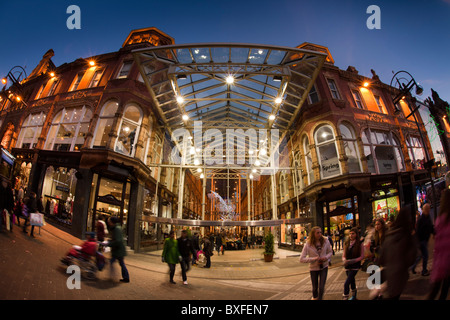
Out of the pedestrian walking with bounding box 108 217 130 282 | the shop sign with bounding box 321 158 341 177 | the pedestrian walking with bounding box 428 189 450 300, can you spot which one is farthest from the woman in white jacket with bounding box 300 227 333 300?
the shop sign with bounding box 321 158 341 177

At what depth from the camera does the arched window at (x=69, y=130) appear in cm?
1263

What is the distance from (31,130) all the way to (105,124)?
596 cm

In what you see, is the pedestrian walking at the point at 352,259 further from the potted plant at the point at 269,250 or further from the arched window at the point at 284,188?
the arched window at the point at 284,188

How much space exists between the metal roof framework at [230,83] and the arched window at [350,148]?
3.85 metres

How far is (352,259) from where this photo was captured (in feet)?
13.8

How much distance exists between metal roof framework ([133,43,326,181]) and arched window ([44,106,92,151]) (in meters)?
5.11

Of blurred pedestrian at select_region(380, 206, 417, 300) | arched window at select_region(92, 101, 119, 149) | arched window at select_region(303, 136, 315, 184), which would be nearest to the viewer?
blurred pedestrian at select_region(380, 206, 417, 300)

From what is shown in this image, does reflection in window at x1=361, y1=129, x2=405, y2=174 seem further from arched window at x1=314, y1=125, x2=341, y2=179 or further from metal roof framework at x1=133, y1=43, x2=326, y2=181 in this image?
metal roof framework at x1=133, y1=43, x2=326, y2=181

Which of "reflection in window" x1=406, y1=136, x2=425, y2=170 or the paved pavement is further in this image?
"reflection in window" x1=406, y1=136, x2=425, y2=170

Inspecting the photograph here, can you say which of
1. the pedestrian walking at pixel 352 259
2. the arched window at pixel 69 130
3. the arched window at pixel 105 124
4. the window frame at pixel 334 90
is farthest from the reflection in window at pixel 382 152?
the arched window at pixel 69 130

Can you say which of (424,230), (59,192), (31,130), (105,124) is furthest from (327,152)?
(31,130)

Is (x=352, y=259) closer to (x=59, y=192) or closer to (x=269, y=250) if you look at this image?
(x=269, y=250)

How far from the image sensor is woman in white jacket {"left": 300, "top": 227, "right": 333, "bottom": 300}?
3977mm
